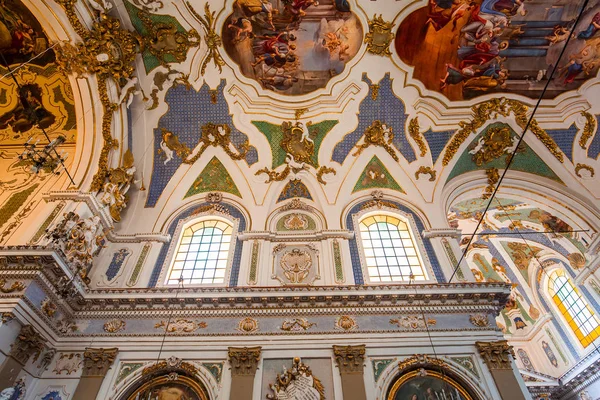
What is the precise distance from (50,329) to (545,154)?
16031 mm

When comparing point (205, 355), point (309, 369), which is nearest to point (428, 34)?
point (309, 369)

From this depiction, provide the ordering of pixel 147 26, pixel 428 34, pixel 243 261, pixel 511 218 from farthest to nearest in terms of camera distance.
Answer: pixel 511 218 < pixel 428 34 < pixel 147 26 < pixel 243 261

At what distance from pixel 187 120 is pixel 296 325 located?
8.51 m

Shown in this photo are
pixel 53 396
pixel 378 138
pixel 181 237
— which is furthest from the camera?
pixel 378 138

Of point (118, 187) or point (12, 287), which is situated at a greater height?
point (118, 187)

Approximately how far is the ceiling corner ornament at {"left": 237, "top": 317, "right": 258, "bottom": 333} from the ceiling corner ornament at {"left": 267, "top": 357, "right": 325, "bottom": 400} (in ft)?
4.05

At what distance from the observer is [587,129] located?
12914mm

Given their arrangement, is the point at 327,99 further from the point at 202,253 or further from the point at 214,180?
the point at 202,253

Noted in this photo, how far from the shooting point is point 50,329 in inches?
336

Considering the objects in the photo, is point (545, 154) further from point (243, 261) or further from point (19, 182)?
point (19, 182)

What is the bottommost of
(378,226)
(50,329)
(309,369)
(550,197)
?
(309,369)

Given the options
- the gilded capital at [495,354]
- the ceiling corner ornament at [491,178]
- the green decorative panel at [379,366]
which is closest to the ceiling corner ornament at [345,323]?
the green decorative panel at [379,366]

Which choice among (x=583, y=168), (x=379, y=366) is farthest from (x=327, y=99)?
(x=583, y=168)

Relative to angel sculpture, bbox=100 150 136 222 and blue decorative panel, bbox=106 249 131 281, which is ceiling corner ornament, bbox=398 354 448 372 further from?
angel sculpture, bbox=100 150 136 222
